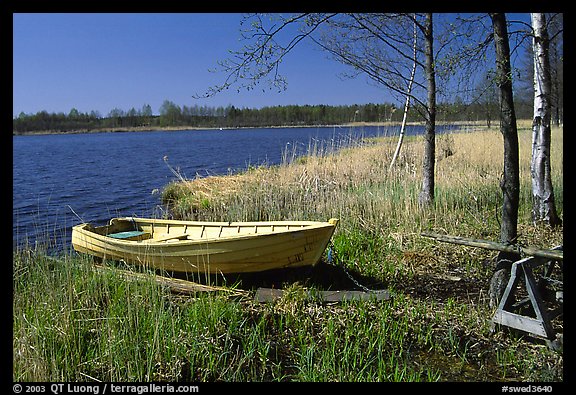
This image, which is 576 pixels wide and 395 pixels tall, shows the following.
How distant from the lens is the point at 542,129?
5238 mm

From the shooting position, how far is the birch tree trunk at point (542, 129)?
16.8 feet

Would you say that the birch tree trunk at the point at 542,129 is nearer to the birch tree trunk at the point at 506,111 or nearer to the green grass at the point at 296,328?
the green grass at the point at 296,328

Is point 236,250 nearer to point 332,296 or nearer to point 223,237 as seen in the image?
point 223,237

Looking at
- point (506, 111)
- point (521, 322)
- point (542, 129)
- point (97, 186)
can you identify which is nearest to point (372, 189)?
point (542, 129)

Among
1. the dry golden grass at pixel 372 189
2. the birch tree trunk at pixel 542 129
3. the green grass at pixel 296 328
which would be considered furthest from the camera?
the dry golden grass at pixel 372 189

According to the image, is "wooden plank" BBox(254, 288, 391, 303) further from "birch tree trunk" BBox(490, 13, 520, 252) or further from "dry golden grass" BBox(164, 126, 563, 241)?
"dry golden grass" BBox(164, 126, 563, 241)

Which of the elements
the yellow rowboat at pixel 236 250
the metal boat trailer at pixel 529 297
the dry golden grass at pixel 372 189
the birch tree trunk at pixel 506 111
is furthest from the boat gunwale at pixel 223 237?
the birch tree trunk at pixel 506 111

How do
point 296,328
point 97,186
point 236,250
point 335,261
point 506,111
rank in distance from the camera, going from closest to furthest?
point 506,111, point 296,328, point 236,250, point 335,261, point 97,186

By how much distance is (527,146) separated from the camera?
10.9 meters

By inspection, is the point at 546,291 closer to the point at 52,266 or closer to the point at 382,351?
the point at 382,351

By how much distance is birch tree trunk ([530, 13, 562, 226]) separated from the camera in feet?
16.8

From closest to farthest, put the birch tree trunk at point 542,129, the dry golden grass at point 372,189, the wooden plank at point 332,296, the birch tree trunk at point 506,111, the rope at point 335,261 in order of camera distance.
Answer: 1. the birch tree trunk at point 506,111
2. the wooden plank at point 332,296
3. the rope at point 335,261
4. the birch tree trunk at point 542,129
5. the dry golden grass at point 372,189

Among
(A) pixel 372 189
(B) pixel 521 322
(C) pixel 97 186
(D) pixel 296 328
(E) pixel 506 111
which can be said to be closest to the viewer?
(B) pixel 521 322
